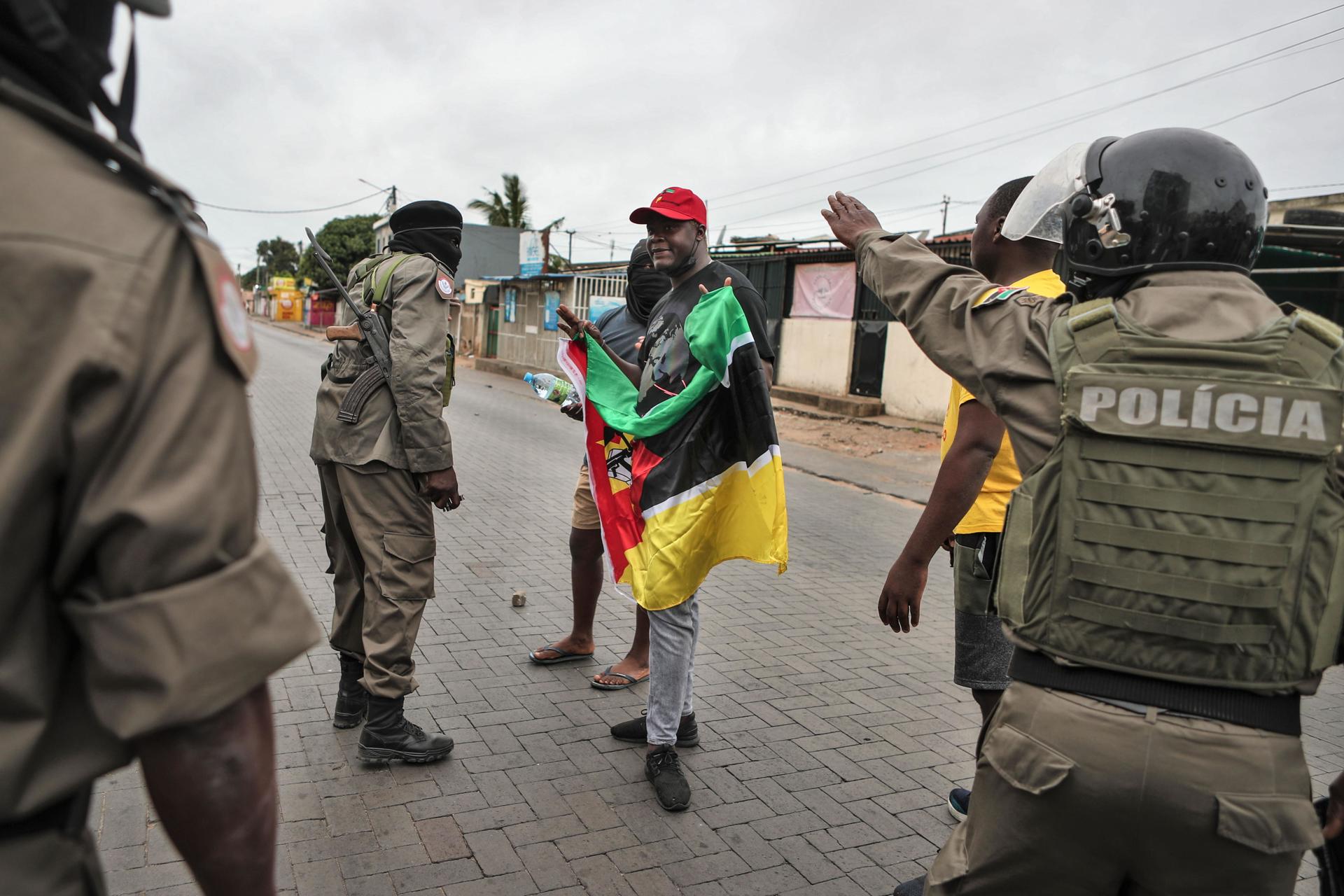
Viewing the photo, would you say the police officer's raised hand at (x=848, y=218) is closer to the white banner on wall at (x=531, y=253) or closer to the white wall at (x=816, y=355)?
the white wall at (x=816, y=355)

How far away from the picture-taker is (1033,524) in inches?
67.3

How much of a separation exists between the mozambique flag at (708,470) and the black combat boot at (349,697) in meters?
1.25

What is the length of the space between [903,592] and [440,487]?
1862 mm

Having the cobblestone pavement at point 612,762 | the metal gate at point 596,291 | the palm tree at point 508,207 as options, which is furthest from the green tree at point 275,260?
the cobblestone pavement at point 612,762

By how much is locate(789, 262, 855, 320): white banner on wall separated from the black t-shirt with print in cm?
1479

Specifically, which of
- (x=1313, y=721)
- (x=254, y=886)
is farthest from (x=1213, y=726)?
(x=1313, y=721)

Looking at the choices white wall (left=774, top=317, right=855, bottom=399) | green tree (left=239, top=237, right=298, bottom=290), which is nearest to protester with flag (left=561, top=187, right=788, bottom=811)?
white wall (left=774, top=317, right=855, bottom=399)

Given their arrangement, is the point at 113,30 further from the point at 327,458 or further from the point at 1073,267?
the point at 327,458

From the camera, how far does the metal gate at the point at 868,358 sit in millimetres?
17719

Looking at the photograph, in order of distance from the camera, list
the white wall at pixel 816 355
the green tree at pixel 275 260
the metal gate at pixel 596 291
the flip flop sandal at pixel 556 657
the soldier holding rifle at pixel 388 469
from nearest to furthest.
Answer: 1. the soldier holding rifle at pixel 388 469
2. the flip flop sandal at pixel 556 657
3. the white wall at pixel 816 355
4. the metal gate at pixel 596 291
5. the green tree at pixel 275 260

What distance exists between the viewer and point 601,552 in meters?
4.55

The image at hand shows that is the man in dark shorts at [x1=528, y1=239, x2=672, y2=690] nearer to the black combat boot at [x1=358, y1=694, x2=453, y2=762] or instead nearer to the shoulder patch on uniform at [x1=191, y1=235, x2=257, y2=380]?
the black combat boot at [x1=358, y1=694, x2=453, y2=762]

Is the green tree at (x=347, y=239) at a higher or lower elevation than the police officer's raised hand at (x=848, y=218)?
higher

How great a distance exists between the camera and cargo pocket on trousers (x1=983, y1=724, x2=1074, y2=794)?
1.58 meters
